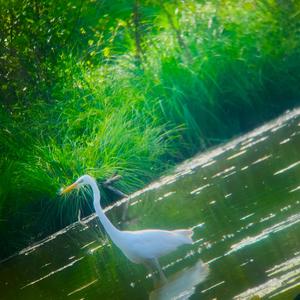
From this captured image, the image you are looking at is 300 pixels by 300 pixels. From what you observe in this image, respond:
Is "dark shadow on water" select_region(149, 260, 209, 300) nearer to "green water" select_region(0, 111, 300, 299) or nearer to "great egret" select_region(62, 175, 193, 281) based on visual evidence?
"green water" select_region(0, 111, 300, 299)

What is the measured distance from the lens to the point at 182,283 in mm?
10180

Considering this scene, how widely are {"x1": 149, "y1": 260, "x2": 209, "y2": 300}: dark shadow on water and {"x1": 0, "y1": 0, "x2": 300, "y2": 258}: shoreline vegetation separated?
6.29 metres

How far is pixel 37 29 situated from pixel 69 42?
→ 97cm

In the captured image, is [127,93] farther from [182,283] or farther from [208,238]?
[182,283]

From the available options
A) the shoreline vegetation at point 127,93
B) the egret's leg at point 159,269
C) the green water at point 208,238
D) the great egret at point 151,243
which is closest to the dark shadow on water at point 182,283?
the green water at point 208,238

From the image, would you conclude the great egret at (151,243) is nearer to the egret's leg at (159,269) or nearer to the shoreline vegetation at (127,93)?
the egret's leg at (159,269)

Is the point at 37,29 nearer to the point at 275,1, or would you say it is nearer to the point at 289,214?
the point at 275,1

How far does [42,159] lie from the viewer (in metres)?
17.3

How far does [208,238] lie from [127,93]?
7.41 m

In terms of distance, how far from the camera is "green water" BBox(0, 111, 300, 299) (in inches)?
372

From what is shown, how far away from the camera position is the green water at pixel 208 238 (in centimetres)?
945

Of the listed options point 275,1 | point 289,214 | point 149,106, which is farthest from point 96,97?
point 289,214


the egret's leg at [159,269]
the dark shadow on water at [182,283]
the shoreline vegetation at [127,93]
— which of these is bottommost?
the dark shadow on water at [182,283]

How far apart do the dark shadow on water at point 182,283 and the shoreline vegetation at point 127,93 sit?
248 inches
